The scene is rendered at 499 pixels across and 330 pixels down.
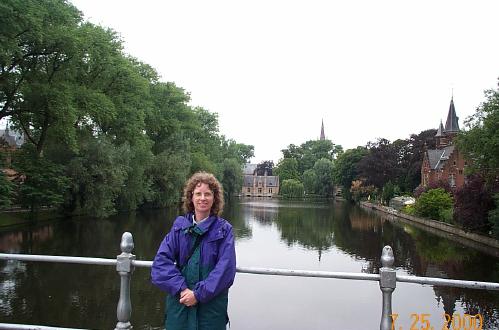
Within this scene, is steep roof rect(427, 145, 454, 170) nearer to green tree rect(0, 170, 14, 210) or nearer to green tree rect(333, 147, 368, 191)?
green tree rect(333, 147, 368, 191)

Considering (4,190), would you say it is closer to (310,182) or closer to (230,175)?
(230,175)

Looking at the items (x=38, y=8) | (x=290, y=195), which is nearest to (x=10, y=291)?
(x=38, y=8)

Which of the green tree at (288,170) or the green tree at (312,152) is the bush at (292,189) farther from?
the green tree at (312,152)

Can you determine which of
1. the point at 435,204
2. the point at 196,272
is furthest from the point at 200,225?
the point at 435,204

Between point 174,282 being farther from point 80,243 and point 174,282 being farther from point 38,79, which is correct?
point 38,79

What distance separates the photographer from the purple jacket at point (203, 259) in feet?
9.93

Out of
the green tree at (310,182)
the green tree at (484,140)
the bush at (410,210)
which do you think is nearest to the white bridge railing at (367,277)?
the green tree at (484,140)

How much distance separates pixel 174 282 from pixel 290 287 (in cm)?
1260

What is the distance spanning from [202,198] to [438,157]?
206 ft

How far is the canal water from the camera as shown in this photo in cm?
1119

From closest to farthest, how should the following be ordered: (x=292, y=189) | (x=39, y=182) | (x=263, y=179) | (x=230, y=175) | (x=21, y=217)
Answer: (x=39, y=182)
(x=21, y=217)
(x=230, y=175)
(x=292, y=189)
(x=263, y=179)

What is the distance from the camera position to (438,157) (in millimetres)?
60625

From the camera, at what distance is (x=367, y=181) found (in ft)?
228

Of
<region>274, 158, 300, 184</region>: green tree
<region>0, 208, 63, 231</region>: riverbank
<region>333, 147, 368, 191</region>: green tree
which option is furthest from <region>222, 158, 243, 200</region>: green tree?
<region>274, 158, 300, 184</region>: green tree
